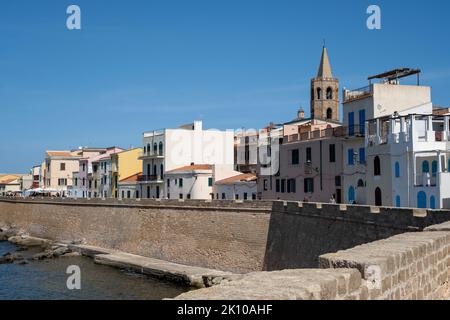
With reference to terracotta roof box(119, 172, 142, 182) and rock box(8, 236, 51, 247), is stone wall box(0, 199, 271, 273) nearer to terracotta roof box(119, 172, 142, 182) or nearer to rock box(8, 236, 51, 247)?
rock box(8, 236, 51, 247)

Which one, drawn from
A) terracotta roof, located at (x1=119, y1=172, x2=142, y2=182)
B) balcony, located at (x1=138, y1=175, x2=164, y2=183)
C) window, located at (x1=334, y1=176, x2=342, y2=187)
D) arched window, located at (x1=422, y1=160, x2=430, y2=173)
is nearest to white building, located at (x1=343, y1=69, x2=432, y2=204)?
window, located at (x1=334, y1=176, x2=342, y2=187)

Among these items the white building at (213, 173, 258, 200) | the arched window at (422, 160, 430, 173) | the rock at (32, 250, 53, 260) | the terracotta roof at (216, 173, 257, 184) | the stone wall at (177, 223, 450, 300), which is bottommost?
the rock at (32, 250, 53, 260)

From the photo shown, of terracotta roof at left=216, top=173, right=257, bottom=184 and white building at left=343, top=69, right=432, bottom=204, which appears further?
terracotta roof at left=216, top=173, right=257, bottom=184

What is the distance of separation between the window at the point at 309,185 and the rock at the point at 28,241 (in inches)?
1119

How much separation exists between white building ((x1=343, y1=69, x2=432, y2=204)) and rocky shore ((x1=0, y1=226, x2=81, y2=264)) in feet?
79.9

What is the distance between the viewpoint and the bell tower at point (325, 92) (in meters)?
83.0

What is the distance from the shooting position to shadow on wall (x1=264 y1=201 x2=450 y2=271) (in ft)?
61.0

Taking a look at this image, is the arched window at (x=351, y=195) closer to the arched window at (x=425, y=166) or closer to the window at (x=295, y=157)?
the window at (x=295, y=157)

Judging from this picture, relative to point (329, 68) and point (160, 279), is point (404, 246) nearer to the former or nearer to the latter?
point (160, 279)

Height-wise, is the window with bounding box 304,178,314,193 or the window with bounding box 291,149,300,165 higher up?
the window with bounding box 291,149,300,165

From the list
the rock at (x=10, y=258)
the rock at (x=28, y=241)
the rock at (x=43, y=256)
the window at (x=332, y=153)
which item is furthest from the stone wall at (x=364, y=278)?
the rock at (x=28, y=241)

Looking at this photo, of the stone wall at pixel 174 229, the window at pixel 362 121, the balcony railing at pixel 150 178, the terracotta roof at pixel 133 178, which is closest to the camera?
the stone wall at pixel 174 229

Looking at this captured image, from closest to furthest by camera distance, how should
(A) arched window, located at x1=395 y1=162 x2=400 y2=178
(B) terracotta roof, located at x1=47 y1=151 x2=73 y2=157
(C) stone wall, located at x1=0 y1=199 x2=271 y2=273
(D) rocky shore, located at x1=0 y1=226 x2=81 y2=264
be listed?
(A) arched window, located at x1=395 y1=162 x2=400 y2=178 < (C) stone wall, located at x1=0 y1=199 x2=271 y2=273 < (D) rocky shore, located at x1=0 y1=226 x2=81 y2=264 < (B) terracotta roof, located at x1=47 y1=151 x2=73 y2=157

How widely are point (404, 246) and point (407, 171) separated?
20.9 m
